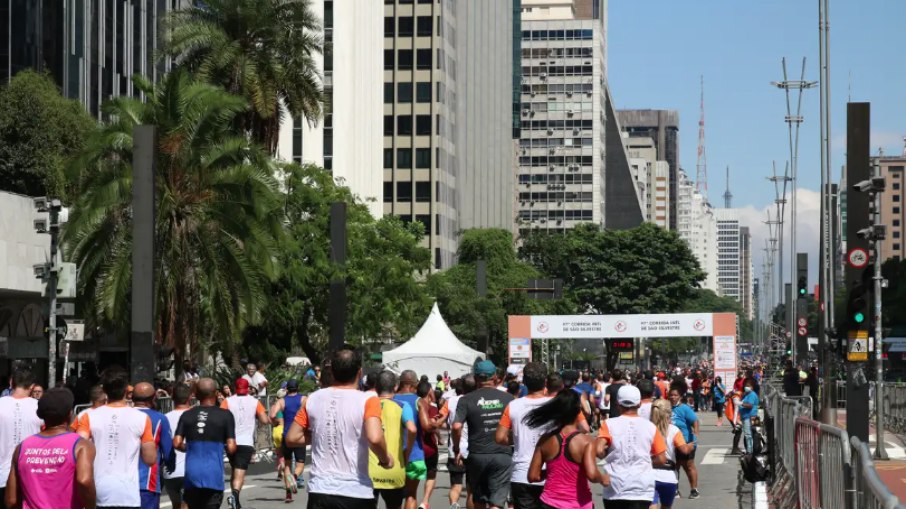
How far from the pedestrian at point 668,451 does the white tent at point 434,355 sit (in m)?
33.8

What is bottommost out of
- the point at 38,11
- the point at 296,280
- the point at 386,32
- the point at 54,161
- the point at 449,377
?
the point at 449,377

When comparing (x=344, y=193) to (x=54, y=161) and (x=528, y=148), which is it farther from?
(x=528, y=148)

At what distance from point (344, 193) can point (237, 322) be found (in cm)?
1881

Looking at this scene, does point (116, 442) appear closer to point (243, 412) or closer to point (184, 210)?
point (243, 412)

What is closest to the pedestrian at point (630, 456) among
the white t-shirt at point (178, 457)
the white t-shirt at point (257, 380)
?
the white t-shirt at point (178, 457)

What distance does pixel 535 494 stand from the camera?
12.2 metres

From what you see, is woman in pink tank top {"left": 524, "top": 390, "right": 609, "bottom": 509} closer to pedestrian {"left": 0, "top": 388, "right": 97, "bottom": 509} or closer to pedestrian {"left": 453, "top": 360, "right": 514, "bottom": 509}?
pedestrian {"left": 0, "top": 388, "right": 97, "bottom": 509}

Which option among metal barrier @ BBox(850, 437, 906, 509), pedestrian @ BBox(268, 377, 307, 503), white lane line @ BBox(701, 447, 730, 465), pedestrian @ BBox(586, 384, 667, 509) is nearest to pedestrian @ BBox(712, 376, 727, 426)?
white lane line @ BBox(701, 447, 730, 465)

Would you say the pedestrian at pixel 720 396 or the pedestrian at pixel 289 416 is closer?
the pedestrian at pixel 289 416

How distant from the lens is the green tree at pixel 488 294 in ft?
231

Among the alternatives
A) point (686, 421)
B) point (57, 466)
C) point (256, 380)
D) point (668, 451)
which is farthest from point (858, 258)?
point (57, 466)

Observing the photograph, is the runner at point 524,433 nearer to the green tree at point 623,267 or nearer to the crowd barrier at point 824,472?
the crowd barrier at point 824,472

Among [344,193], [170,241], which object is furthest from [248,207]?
[344,193]

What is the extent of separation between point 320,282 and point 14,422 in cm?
3591
